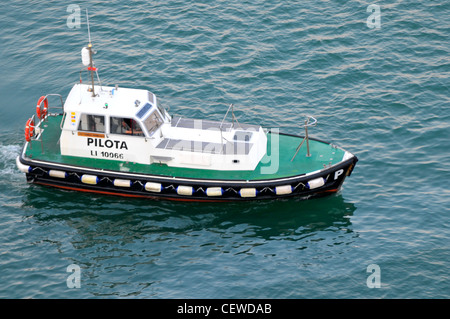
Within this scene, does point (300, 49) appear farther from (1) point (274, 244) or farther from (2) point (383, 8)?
(1) point (274, 244)

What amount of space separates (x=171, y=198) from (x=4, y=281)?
6.72m

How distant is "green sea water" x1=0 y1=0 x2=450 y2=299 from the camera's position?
23.2 meters

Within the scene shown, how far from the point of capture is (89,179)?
26734 mm

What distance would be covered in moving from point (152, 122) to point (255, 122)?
5.35 meters

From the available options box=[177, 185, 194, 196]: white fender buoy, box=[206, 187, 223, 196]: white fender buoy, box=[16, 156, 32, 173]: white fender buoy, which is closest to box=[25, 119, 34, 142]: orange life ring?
→ box=[16, 156, 32, 173]: white fender buoy

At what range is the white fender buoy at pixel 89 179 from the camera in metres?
26.7

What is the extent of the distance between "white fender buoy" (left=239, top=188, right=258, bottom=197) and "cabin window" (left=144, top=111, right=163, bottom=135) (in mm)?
3989

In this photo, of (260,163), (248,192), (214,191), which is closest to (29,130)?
(214,191)

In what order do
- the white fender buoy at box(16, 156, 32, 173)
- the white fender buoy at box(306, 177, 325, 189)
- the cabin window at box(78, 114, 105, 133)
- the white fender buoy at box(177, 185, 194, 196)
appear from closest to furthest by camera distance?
the white fender buoy at box(306, 177, 325, 189) < the white fender buoy at box(177, 185, 194, 196) < the cabin window at box(78, 114, 105, 133) < the white fender buoy at box(16, 156, 32, 173)

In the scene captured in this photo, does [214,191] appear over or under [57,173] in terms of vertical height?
under

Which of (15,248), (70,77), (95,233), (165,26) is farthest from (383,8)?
(15,248)

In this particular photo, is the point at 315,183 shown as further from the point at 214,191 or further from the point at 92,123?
the point at 92,123

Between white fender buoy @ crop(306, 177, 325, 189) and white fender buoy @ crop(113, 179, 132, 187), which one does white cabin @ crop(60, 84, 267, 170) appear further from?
white fender buoy @ crop(306, 177, 325, 189)

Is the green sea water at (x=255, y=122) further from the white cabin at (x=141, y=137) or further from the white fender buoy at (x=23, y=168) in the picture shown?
the white cabin at (x=141, y=137)
